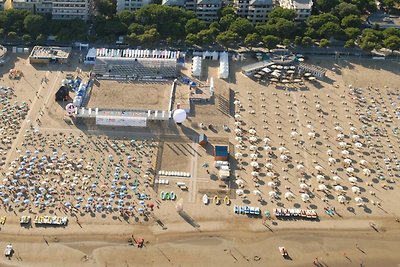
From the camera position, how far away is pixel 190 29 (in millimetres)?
122688

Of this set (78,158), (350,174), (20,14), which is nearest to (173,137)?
(78,158)

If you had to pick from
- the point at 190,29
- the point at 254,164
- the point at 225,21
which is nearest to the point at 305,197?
the point at 254,164

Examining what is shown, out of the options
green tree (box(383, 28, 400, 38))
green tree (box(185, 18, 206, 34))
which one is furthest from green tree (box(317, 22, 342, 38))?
green tree (box(185, 18, 206, 34))

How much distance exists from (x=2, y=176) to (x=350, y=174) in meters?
58.8

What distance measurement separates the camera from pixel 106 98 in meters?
104

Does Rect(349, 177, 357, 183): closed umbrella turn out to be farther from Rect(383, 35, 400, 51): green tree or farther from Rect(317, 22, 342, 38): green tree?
Rect(317, 22, 342, 38): green tree

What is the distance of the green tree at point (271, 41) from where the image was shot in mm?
120400

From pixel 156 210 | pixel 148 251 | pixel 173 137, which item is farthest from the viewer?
pixel 173 137

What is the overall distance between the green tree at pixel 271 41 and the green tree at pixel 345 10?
79.1 feet

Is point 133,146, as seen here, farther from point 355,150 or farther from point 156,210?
point 355,150

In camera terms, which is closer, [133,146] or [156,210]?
[156,210]

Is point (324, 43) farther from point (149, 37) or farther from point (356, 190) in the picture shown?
point (356, 190)

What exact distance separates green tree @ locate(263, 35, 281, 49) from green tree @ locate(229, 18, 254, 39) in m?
4.70

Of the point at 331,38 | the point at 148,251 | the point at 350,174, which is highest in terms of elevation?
the point at 331,38
